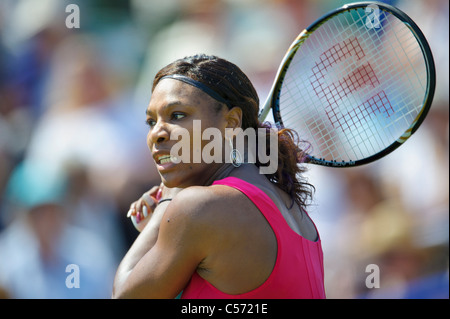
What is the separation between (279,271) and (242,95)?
681mm

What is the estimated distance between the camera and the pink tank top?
5.74ft

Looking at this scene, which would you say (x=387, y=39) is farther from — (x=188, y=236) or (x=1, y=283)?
(x=1, y=283)

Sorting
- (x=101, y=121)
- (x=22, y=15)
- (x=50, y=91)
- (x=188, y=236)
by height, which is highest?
(x=22, y=15)

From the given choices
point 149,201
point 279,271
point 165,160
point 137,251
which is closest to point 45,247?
point 149,201

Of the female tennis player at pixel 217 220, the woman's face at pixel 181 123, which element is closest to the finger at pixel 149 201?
the female tennis player at pixel 217 220

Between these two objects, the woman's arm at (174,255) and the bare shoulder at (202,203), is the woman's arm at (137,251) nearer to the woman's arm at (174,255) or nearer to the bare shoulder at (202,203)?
the woman's arm at (174,255)

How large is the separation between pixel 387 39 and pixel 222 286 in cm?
207

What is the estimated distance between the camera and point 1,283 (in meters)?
4.02

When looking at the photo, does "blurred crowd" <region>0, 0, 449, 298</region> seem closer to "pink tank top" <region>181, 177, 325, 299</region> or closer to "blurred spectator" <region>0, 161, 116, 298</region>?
"blurred spectator" <region>0, 161, 116, 298</region>

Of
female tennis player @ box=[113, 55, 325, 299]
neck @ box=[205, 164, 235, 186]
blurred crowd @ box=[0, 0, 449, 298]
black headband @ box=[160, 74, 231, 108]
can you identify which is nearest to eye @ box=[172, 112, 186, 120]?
female tennis player @ box=[113, 55, 325, 299]

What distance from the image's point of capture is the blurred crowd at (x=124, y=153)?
364cm

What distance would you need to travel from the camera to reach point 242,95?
6.88 ft

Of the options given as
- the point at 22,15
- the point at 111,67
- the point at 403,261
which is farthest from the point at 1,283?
the point at 403,261
